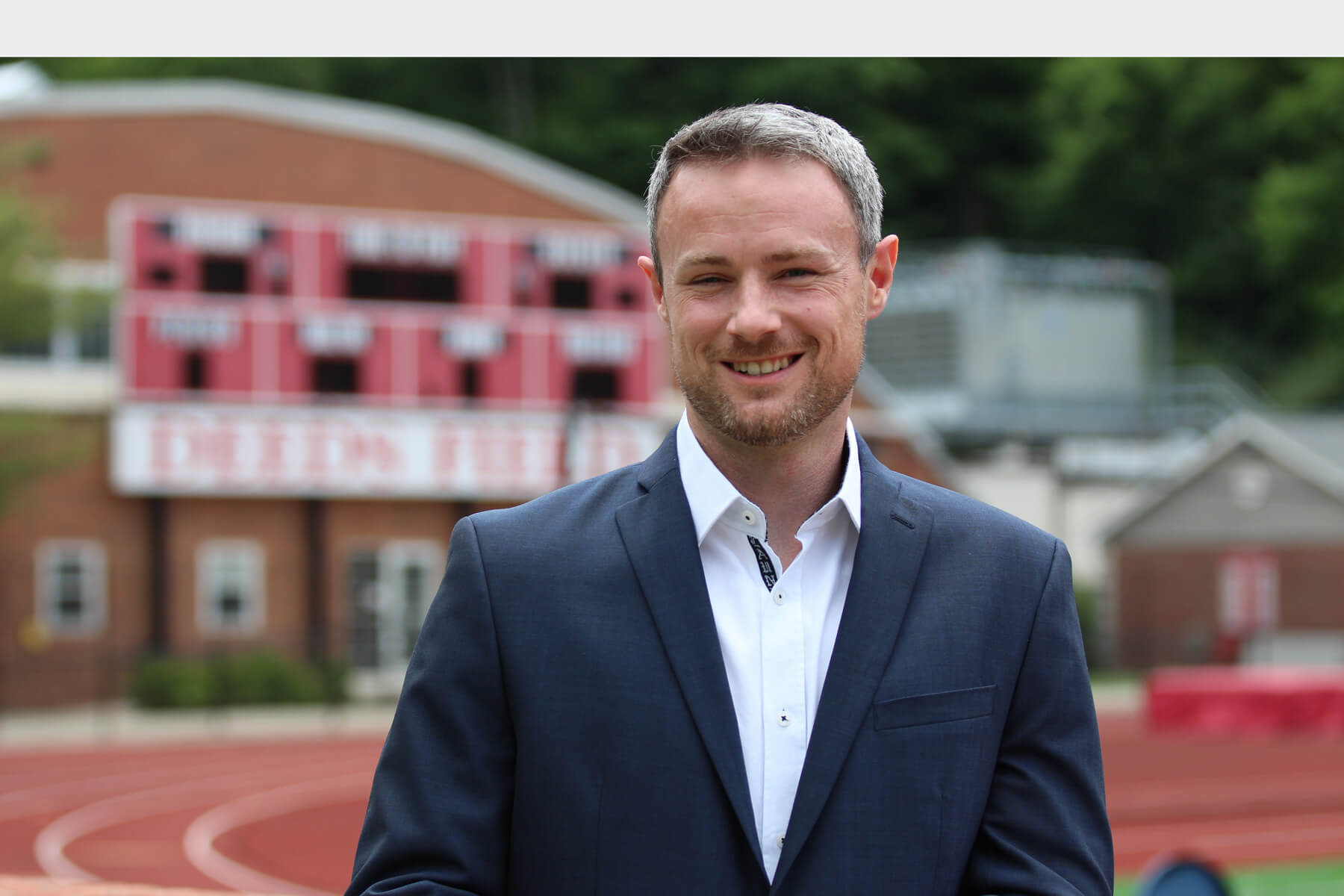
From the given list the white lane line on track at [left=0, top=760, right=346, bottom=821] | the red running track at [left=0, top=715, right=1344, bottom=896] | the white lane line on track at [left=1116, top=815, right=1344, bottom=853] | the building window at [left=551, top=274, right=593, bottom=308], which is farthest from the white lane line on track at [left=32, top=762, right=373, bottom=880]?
the building window at [left=551, top=274, right=593, bottom=308]

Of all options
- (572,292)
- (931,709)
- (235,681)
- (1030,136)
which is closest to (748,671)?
(931,709)

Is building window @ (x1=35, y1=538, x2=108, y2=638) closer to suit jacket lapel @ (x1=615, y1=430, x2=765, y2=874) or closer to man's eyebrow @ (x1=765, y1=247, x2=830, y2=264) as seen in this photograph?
suit jacket lapel @ (x1=615, y1=430, x2=765, y2=874)

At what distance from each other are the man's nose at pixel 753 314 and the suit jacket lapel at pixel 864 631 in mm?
307

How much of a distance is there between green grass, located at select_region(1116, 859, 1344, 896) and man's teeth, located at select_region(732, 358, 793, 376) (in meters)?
10.8

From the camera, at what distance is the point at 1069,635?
2.37m

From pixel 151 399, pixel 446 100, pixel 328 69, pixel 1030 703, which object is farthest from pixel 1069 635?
pixel 446 100

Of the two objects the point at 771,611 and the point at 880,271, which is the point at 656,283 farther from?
the point at 771,611

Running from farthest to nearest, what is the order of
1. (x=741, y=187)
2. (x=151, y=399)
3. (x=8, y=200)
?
(x=151, y=399) → (x=8, y=200) → (x=741, y=187)

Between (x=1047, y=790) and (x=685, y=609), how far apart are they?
1.73ft

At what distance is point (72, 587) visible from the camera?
2955cm

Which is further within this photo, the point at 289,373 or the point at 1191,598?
the point at 1191,598

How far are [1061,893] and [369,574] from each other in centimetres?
2985

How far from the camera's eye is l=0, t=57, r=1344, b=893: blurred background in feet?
91.2

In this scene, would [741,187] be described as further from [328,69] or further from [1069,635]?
[328,69]
